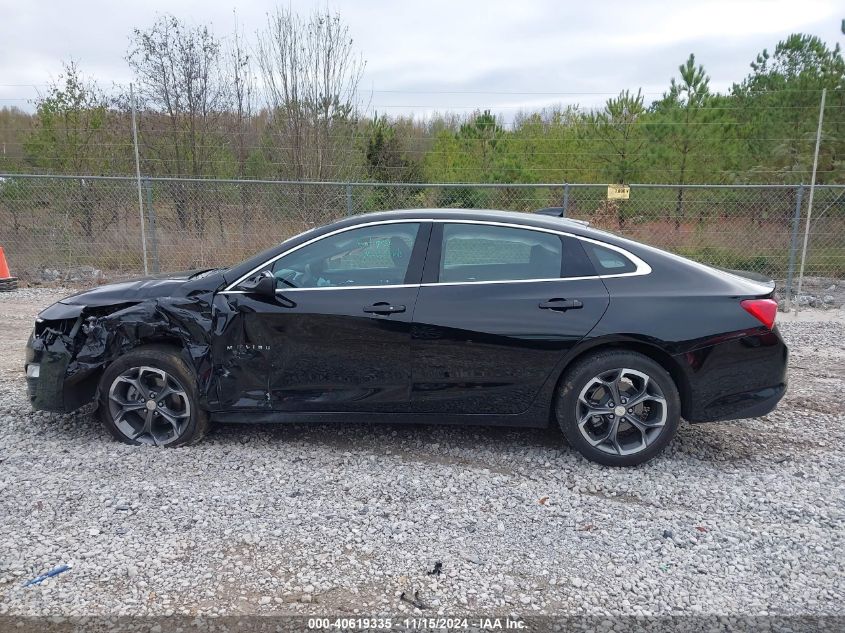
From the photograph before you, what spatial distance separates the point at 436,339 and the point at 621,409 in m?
1.27

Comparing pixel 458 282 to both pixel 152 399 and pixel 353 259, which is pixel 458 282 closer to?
pixel 353 259

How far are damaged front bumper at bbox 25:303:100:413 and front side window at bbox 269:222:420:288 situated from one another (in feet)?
4.80

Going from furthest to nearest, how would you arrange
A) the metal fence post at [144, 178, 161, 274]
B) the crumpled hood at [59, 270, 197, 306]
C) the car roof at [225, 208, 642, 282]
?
the metal fence post at [144, 178, 161, 274]
the crumpled hood at [59, 270, 197, 306]
the car roof at [225, 208, 642, 282]

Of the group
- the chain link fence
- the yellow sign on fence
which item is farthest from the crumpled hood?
the chain link fence

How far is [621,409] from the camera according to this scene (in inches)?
160

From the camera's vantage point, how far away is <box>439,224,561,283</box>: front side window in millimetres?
4172

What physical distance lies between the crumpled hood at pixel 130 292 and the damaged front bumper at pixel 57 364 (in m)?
0.10

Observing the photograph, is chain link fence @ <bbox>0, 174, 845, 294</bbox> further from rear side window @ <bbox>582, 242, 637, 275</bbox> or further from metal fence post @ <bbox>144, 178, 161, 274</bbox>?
rear side window @ <bbox>582, 242, 637, 275</bbox>

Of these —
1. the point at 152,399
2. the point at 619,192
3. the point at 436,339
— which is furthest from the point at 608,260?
the point at 619,192

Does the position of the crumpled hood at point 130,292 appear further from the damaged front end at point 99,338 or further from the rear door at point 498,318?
the rear door at point 498,318

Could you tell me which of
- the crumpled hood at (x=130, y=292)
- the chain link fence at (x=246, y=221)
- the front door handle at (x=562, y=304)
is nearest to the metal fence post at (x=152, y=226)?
the chain link fence at (x=246, y=221)

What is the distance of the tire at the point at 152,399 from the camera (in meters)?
4.28

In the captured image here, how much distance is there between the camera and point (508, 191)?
1230 centimetres

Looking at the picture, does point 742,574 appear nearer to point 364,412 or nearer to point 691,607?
point 691,607
